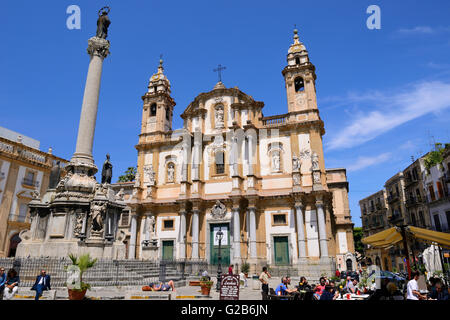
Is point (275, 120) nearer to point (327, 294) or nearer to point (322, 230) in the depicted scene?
point (322, 230)

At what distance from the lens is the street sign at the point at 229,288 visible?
832 cm

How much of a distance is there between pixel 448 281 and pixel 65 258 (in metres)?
15.5

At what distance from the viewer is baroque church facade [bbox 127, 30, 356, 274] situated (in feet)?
78.0

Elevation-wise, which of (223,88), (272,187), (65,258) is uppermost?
(223,88)

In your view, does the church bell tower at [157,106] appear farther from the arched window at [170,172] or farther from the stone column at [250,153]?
the stone column at [250,153]

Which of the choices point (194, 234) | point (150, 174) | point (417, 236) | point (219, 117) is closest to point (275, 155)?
point (219, 117)

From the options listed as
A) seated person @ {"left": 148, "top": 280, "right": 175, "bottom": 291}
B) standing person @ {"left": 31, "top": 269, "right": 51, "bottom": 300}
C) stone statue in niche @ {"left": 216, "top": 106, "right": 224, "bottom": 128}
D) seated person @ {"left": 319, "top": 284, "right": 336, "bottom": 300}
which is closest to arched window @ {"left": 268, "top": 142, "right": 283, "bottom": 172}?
stone statue in niche @ {"left": 216, "top": 106, "right": 224, "bottom": 128}

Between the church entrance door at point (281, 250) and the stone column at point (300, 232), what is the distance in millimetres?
1283

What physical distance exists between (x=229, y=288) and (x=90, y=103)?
1217 centimetres

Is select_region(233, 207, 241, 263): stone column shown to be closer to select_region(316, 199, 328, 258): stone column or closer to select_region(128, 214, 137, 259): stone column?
select_region(316, 199, 328, 258): stone column

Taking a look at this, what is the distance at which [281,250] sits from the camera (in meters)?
24.0
